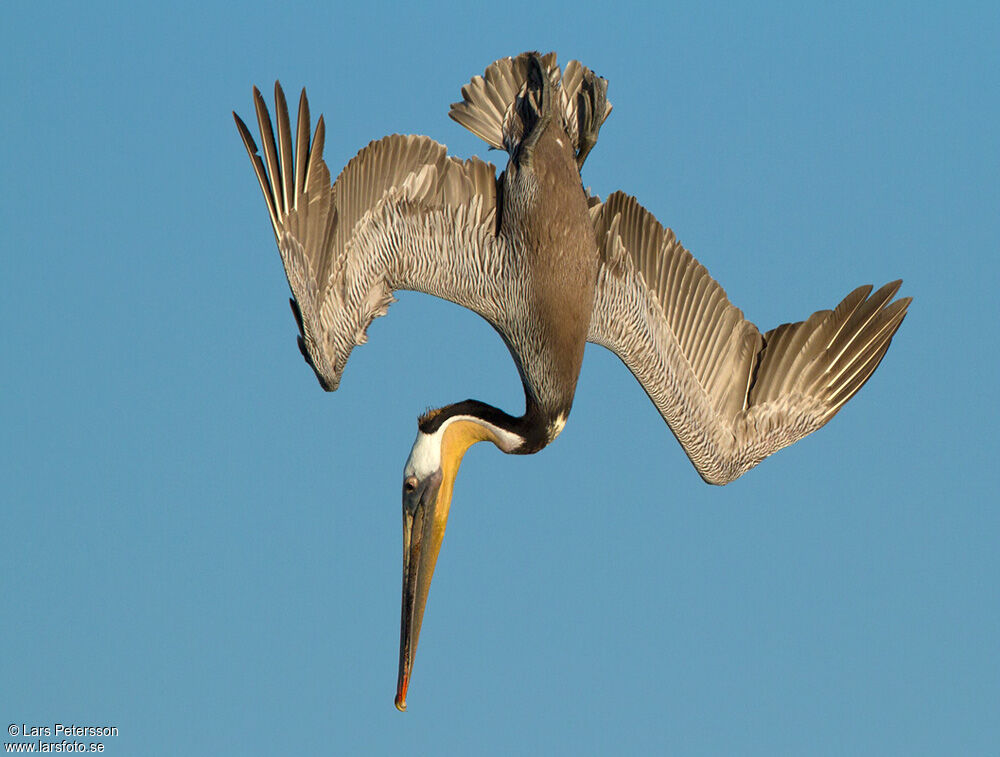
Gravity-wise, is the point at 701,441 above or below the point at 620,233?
below

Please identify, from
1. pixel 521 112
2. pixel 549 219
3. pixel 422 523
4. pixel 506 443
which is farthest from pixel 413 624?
pixel 521 112

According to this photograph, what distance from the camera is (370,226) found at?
8.18 m

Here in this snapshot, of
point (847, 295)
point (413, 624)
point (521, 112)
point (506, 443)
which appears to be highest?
point (521, 112)

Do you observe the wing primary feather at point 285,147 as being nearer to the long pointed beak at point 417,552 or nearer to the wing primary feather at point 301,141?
the wing primary feather at point 301,141

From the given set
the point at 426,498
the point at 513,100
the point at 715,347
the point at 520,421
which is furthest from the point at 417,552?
the point at 513,100

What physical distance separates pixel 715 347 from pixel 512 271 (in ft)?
4.81

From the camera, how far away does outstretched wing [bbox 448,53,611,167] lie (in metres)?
8.38

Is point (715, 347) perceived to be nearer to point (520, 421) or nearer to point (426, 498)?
point (520, 421)

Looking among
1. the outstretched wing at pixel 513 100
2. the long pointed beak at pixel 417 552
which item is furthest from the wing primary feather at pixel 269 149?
the long pointed beak at pixel 417 552

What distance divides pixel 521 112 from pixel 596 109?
51 centimetres

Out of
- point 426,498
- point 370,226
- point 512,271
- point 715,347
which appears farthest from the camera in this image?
point 715,347

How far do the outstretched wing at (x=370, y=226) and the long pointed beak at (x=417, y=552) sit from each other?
80 centimetres

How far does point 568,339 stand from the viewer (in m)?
7.94

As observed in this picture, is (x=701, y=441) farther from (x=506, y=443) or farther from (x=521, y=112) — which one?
(x=521, y=112)
